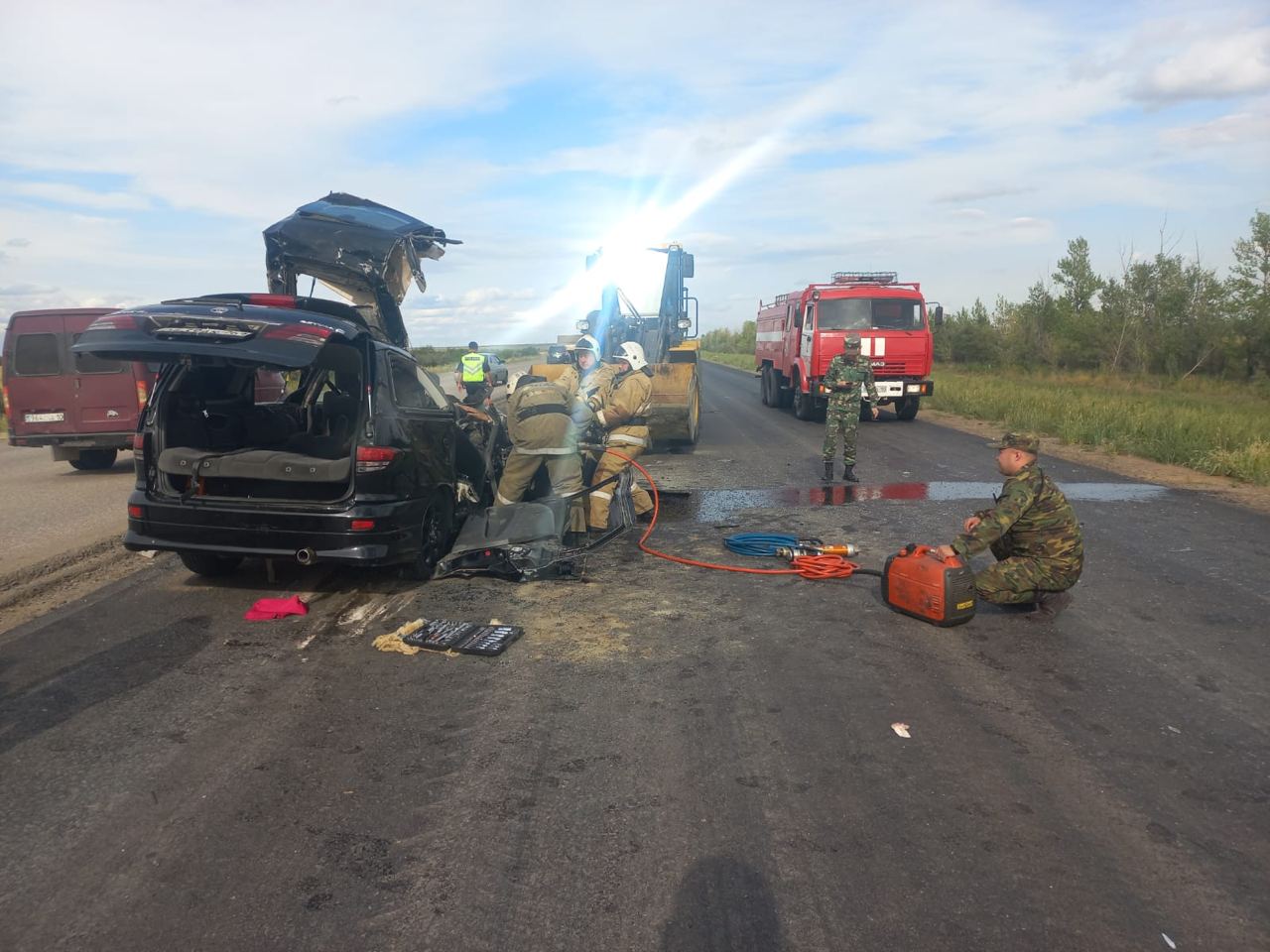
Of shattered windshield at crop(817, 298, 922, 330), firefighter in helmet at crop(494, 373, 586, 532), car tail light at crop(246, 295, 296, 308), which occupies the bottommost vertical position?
firefighter in helmet at crop(494, 373, 586, 532)

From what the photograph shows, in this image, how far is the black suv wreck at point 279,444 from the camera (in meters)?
5.16

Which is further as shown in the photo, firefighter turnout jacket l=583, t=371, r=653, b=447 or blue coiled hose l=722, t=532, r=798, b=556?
firefighter turnout jacket l=583, t=371, r=653, b=447

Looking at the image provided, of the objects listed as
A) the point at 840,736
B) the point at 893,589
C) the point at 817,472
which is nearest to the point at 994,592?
the point at 893,589

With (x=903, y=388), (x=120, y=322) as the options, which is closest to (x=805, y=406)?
(x=903, y=388)

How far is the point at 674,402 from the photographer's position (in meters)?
14.0

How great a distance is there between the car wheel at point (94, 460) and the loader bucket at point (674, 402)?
8056 millimetres

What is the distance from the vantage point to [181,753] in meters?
3.84

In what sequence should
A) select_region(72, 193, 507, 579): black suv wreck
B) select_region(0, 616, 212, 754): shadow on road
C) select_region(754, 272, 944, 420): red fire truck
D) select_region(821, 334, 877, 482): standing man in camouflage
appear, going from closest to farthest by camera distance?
select_region(0, 616, 212, 754): shadow on road
select_region(72, 193, 507, 579): black suv wreck
select_region(821, 334, 877, 482): standing man in camouflage
select_region(754, 272, 944, 420): red fire truck

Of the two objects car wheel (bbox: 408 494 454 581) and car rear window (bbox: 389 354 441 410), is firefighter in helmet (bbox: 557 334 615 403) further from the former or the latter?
car wheel (bbox: 408 494 454 581)

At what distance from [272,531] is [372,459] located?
0.76 meters

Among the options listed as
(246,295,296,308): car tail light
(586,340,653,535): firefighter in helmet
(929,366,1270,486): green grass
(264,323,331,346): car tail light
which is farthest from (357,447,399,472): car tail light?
(929,366,1270,486): green grass

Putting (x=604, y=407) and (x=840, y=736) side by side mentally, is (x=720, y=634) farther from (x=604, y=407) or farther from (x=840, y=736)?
(x=604, y=407)

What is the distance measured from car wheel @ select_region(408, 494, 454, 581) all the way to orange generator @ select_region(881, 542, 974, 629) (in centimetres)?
317

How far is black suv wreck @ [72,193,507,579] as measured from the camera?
5164 mm
